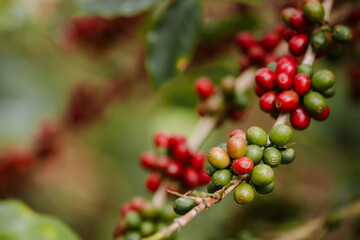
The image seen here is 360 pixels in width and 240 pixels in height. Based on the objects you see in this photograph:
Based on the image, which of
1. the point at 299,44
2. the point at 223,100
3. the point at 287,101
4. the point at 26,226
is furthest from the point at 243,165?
the point at 26,226

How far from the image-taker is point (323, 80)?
627mm

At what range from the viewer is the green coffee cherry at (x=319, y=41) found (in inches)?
25.9

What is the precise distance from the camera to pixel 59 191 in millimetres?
1877

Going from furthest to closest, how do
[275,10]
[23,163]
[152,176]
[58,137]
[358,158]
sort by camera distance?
[58,137]
[23,163]
[358,158]
[275,10]
[152,176]

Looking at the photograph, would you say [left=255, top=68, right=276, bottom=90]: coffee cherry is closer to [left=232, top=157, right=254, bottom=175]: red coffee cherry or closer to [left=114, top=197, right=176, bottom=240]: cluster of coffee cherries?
[left=232, top=157, right=254, bottom=175]: red coffee cherry

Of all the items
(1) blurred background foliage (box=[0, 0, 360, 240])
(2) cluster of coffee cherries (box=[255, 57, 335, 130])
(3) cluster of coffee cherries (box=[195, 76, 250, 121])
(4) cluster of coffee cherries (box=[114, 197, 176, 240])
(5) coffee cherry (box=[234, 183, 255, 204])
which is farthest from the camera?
(1) blurred background foliage (box=[0, 0, 360, 240])

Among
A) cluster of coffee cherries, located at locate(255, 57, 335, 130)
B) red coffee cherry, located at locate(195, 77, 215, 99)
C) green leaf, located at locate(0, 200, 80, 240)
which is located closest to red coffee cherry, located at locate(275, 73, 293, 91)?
cluster of coffee cherries, located at locate(255, 57, 335, 130)

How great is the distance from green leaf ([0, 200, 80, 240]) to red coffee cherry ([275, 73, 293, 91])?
0.59 m

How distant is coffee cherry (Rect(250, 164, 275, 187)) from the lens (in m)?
0.52

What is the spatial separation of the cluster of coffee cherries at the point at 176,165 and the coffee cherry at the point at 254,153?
0.30m

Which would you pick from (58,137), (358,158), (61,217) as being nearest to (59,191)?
(61,217)

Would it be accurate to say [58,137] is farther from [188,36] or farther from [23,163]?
[188,36]

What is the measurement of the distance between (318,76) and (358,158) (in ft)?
2.93

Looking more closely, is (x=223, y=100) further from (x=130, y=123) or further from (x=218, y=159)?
(x=130, y=123)
